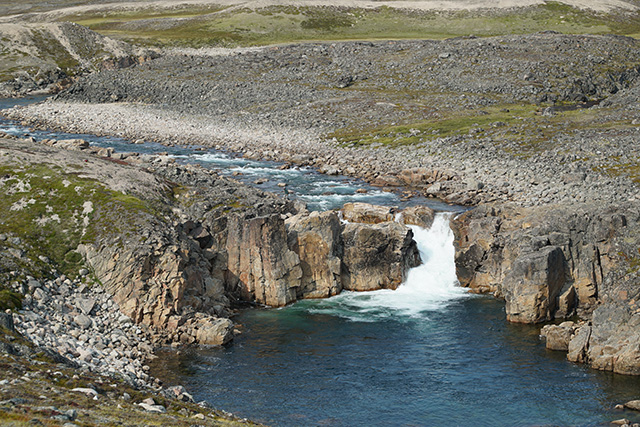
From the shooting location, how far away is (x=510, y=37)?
136500 mm

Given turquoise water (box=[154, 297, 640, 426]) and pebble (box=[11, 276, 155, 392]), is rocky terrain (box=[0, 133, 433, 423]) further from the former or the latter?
turquoise water (box=[154, 297, 640, 426])

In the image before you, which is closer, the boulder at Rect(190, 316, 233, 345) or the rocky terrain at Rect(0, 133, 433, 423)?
the rocky terrain at Rect(0, 133, 433, 423)

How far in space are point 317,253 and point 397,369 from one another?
568 inches

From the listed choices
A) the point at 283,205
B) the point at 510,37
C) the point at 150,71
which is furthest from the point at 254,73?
the point at 283,205

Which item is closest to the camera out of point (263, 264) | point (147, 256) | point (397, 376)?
point (397, 376)

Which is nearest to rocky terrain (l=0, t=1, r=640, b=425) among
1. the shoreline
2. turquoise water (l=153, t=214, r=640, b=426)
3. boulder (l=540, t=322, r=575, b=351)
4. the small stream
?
boulder (l=540, t=322, r=575, b=351)

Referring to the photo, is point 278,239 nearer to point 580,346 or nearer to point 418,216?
point 418,216

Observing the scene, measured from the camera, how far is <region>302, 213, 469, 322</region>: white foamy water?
45.1 metres

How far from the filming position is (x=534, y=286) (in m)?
42.7

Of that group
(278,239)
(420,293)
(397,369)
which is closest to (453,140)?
(420,293)

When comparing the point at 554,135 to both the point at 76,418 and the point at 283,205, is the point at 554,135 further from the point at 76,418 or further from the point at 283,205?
the point at 76,418

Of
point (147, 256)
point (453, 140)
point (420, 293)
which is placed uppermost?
point (453, 140)

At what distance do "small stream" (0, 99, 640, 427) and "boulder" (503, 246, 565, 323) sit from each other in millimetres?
1089

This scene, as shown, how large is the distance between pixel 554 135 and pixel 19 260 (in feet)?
203
